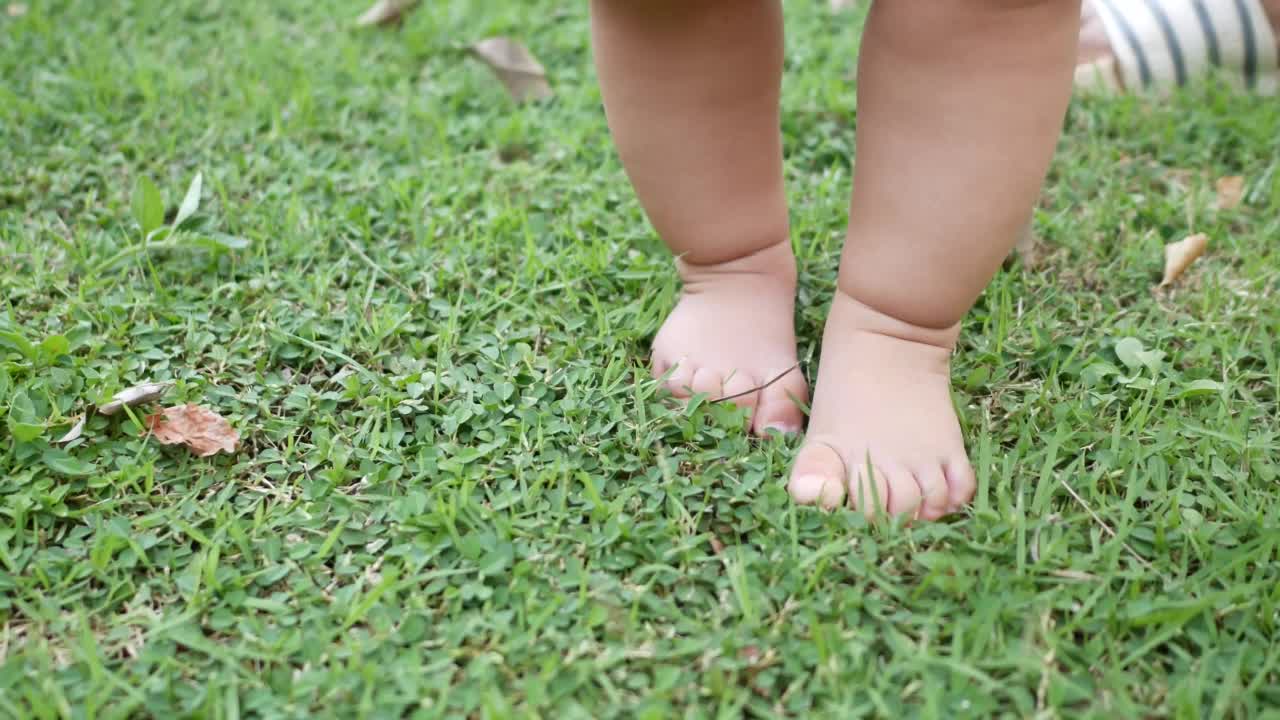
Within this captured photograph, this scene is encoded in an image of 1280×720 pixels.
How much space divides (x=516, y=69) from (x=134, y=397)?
3.47 feet

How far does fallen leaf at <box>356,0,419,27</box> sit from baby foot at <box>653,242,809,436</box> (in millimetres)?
1206

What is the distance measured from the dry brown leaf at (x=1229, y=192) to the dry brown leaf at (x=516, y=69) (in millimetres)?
1158

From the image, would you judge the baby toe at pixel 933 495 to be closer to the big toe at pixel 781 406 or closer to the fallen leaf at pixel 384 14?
the big toe at pixel 781 406

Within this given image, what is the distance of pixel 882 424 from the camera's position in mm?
1126

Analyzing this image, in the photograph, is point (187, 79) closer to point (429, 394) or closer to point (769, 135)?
point (429, 394)

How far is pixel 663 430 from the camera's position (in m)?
1.19

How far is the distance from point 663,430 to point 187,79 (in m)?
1.30

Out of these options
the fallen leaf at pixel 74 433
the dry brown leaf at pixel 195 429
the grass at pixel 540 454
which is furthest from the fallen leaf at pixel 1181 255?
the fallen leaf at pixel 74 433

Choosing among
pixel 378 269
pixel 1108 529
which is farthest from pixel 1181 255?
pixel 378 269

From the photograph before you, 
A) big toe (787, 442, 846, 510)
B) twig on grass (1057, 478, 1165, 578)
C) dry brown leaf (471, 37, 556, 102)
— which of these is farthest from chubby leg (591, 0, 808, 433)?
dry brown leaf (471, 37, 556, 102)

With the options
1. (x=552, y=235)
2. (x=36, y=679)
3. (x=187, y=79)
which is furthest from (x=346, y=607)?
(x=187, y=79)

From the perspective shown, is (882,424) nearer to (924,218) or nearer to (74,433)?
(924,218)

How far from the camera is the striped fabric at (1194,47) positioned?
2.03 m

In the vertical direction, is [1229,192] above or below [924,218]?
below
